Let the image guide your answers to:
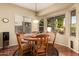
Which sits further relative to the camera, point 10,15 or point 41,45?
point 41,45

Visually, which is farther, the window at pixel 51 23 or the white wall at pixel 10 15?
the window at pixel 51 23

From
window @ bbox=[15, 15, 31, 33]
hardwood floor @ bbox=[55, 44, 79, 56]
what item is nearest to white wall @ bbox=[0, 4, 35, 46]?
window @ bbox=[15, 15, 31, 33]

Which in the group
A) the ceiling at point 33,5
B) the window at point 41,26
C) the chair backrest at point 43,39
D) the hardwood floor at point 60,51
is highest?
the ceiling at point 33,5

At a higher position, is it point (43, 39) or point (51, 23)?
point (51, 23)

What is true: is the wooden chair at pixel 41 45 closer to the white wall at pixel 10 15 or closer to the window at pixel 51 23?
the window at pixel 51 23

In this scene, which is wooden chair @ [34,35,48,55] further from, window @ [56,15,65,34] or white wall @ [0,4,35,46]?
white wall @ [0,4,35,46]

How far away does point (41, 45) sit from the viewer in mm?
2326

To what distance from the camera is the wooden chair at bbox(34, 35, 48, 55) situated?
230 cm

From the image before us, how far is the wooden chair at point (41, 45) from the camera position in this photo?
2297 mm

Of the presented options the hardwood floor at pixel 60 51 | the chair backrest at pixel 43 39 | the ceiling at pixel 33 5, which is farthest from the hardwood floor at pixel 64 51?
the ceiling at pixel 33 5

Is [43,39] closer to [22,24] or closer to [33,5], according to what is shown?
[22,24]

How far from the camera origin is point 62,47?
2.27 m

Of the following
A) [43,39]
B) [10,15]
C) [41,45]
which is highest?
[10,15]

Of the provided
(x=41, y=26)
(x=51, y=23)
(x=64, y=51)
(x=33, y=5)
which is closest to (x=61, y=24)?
(x=51, y=23)
